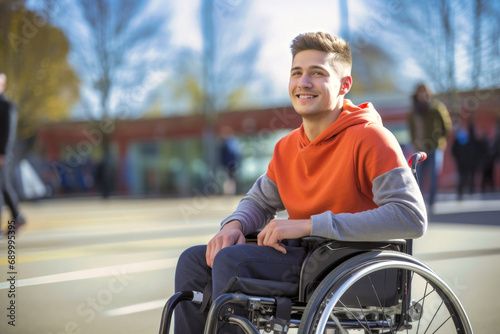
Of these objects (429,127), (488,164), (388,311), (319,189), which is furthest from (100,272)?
(488,164)

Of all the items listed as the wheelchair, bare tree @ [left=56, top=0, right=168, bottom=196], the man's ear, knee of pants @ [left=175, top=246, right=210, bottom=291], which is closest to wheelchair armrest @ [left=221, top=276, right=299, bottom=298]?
the wheelchair

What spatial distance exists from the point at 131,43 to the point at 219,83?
3.19 meters

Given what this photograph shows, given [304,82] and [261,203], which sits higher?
[304,82]

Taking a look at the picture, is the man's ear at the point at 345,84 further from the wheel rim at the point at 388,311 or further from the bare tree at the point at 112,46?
the bare tree at the point at 112,46

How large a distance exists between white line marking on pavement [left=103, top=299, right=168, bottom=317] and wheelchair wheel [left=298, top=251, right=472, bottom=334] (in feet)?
6.88

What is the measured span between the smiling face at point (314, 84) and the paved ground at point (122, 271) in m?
1.80

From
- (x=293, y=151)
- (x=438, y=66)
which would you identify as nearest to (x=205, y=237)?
(x=293, y=151)

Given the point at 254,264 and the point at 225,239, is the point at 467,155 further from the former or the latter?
the point at 254,264

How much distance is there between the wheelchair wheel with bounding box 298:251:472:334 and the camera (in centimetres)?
231

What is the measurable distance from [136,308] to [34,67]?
18.1 metres

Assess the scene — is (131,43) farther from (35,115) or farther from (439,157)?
(439,157)

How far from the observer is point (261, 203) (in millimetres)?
2990

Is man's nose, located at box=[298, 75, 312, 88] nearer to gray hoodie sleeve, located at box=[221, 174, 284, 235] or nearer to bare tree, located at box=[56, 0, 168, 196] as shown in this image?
gray hoodie sleeve, located at box=[221, 174, 284, 235]

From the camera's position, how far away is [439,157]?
958 centimetres
